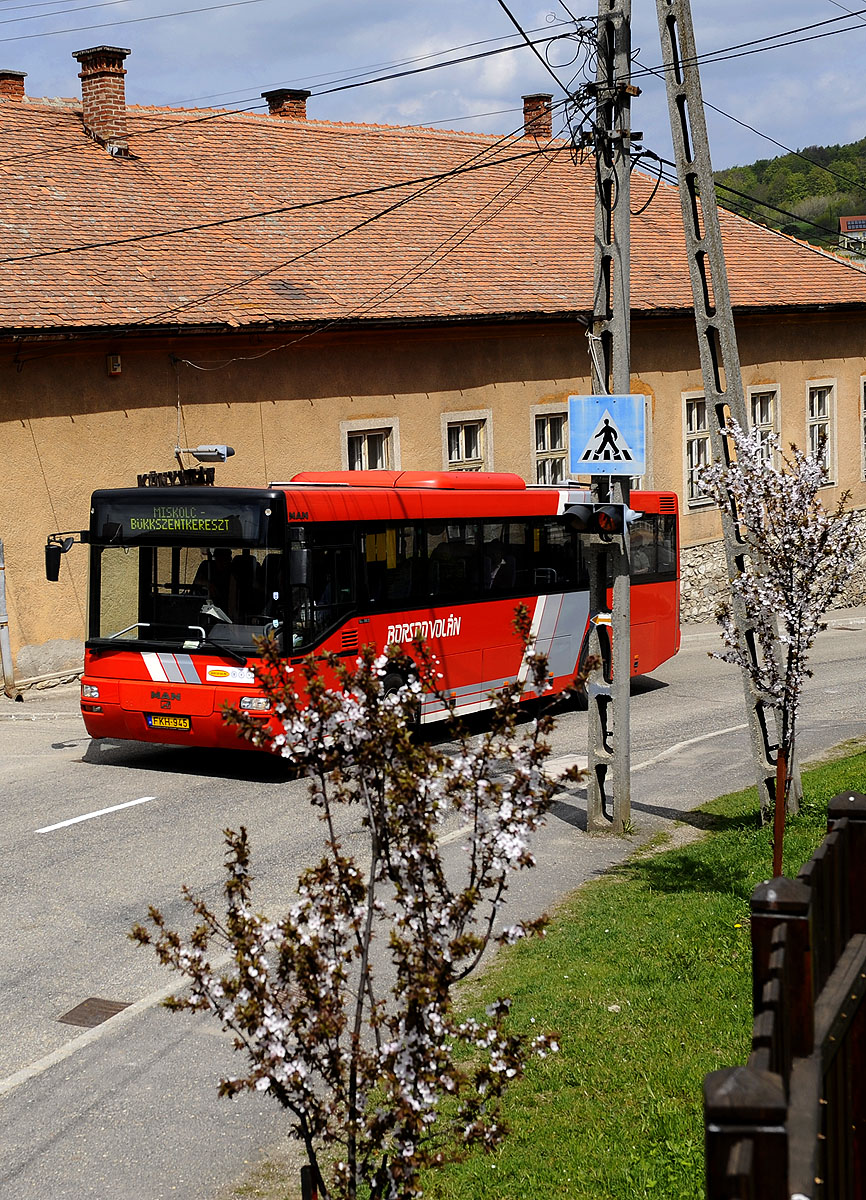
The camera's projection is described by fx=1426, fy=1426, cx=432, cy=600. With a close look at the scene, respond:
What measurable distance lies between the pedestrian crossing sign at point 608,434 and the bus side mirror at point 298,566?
10.7 ft

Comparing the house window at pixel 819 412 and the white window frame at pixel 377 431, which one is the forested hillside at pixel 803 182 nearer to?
the house window at pixel 819 412

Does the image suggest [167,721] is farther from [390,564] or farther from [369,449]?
[369,449]

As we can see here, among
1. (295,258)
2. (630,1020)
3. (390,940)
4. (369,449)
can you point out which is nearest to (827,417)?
(369,449)

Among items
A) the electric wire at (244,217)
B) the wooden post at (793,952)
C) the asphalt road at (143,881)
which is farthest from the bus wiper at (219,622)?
the wooden post at (793,952)

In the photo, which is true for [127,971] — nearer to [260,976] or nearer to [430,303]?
[260,976]

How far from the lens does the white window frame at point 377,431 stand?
23.7 metres

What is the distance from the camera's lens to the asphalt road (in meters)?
6.57

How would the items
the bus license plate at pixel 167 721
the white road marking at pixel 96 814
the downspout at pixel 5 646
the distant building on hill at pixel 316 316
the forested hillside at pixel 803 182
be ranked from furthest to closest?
the forested hillside at pixel 803 182 < the distant building on hill at pixel 316 316 < the downspout at pixel 5 646 < the bus license plate at pixel 167 721 < the white road marking at pixel 96 814

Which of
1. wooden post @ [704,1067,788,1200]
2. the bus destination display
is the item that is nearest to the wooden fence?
wooden post @ [704,1067,788,1200]

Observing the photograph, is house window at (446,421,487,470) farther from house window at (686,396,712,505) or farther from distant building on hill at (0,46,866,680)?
house window at (686,396,712,505)

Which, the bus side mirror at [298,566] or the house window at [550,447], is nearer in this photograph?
the bus side mirror at [298,566]

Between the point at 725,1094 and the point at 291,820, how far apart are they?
35.8 ft

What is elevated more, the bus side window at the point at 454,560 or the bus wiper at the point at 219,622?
the bus side window at the point at 454,560

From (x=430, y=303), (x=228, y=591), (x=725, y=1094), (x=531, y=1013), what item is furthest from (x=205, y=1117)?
(x=430, y=303)
